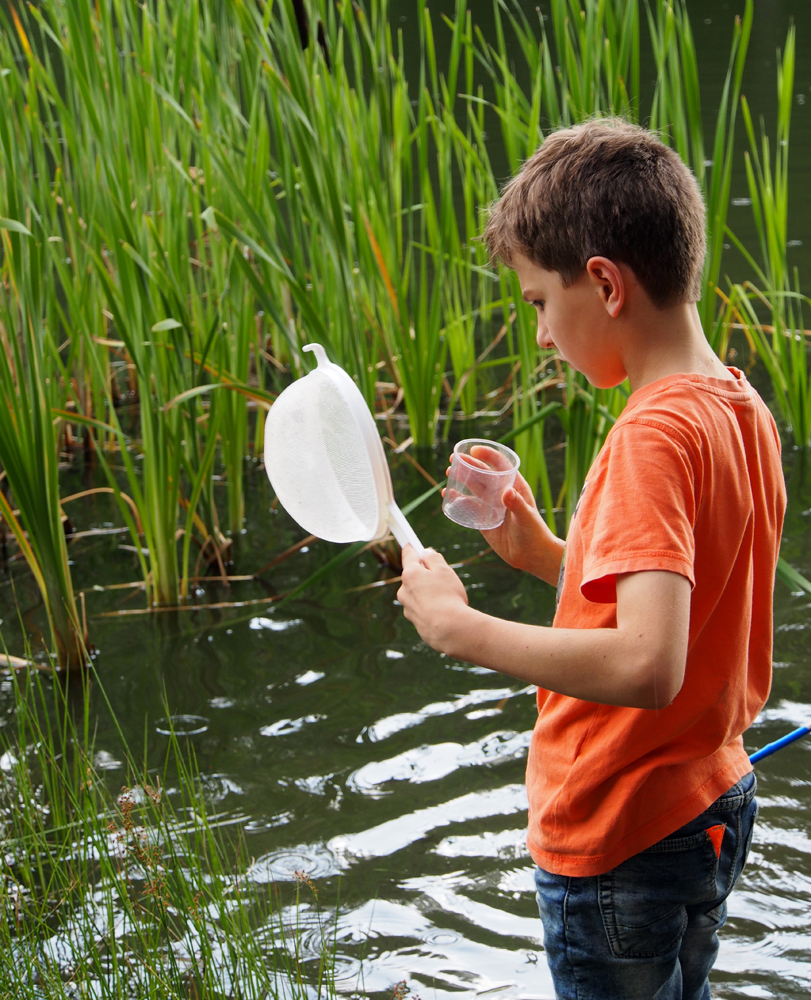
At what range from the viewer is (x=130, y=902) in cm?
124

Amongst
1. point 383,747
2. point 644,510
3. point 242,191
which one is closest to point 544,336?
point 644,510

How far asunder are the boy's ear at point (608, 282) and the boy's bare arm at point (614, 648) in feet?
0.74

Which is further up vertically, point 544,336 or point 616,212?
point 616,212

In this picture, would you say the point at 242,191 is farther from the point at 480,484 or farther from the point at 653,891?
the point at 653,891

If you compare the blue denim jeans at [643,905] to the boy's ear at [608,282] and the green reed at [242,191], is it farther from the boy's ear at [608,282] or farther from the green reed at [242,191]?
the green reed at [242,191]

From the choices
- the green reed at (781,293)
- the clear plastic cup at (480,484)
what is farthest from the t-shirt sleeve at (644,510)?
the green reed at (781,293)

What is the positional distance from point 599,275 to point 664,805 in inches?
17.6

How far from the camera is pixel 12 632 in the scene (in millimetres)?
2254

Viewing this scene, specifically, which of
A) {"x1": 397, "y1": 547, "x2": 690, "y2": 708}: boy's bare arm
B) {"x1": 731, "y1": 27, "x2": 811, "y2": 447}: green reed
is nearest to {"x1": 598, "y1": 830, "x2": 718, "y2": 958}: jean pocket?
{"x1": 397, "y1": 547, "x2": 690, "y2": 708}: boy's bare arm

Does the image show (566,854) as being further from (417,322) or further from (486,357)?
(486,357)

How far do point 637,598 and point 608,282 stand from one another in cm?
26

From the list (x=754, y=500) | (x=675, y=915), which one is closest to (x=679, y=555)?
(x=754, y=500)

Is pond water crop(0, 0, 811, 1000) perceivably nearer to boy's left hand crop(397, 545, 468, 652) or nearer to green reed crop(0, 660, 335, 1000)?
green reed crop(0, 660, 335, 1000)

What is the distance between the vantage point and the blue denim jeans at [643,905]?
2.86 feet
